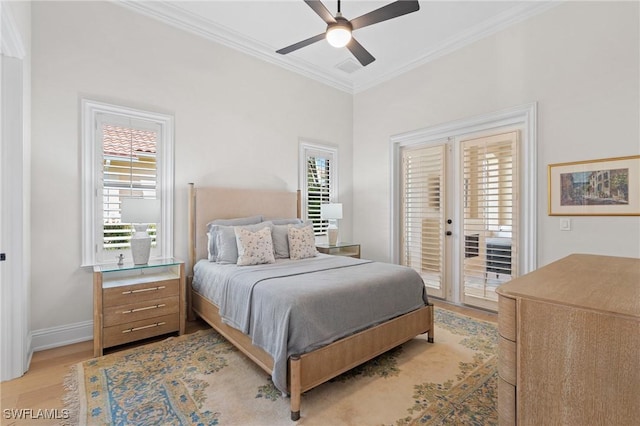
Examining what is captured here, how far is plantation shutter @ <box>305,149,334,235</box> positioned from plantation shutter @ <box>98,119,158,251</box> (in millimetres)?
2197

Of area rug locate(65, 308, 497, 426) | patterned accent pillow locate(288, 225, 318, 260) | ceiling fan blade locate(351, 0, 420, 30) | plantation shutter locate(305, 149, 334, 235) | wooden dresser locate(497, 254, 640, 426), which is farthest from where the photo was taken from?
plantation shutter locate(305, 149, 334, 235)

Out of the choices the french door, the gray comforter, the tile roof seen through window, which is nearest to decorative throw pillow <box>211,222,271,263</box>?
the gray comforter

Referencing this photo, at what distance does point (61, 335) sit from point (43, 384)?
77 centimetres

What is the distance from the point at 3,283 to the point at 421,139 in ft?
15.2

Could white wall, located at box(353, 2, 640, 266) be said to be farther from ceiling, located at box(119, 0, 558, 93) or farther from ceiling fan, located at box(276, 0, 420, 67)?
ceiling fan, located at box(276, 0, 420, 67)

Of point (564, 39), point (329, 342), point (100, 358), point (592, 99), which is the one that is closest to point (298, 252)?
point (329, 342)

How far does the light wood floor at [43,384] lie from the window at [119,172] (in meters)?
0.80

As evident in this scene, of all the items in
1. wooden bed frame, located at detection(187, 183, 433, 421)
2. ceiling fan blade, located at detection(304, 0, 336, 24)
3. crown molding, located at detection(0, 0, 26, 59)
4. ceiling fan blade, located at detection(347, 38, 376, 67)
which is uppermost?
ceiling fan blade, located at detection(304, 0, 336, 24)

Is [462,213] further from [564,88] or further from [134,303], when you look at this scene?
[134,303]

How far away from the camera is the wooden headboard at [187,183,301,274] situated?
354 centimetres

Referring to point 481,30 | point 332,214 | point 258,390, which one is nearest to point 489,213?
point 332,214

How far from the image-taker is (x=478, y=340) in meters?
2.94

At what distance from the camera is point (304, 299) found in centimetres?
200

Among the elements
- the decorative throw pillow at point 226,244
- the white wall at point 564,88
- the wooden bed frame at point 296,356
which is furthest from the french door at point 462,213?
the decorative throw pillow at point 226,244
